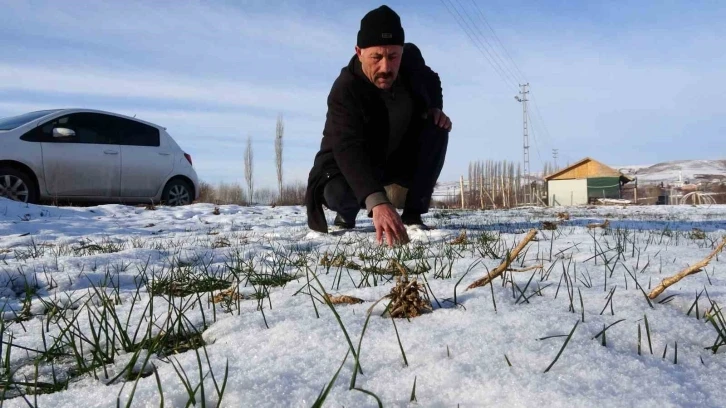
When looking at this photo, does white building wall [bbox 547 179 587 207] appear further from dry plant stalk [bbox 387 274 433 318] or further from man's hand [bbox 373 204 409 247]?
dry plant stalk [bbox 387 274 433 318]

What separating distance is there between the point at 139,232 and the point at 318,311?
4.66 metres

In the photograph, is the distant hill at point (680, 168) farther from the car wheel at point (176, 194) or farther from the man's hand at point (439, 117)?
the man's hand at point (439, 117)

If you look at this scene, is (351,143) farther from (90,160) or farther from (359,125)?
(90,160)

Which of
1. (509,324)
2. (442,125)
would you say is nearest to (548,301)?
(509,324)

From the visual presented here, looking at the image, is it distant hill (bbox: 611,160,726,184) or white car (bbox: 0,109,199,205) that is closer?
white car (bbox: 0,109,199,205)

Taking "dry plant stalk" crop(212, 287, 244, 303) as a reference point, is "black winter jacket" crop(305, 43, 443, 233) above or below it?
above

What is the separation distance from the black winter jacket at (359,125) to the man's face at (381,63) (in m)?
0.10

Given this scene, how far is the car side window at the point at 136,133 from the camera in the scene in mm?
8641

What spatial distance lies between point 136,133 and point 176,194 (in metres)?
1.31

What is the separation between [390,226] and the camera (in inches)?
109

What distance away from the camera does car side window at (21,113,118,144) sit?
7766mm

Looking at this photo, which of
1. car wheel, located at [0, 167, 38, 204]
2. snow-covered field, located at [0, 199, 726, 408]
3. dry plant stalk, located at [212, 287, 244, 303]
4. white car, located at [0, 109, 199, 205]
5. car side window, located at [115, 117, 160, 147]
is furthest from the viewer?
car side window, located at [115, 117, 160, 147]

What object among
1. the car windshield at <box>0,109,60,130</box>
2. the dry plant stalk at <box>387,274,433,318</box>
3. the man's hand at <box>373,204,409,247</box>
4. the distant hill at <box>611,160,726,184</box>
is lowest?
the dry plant stalk at <box>387,274,433,318</box>

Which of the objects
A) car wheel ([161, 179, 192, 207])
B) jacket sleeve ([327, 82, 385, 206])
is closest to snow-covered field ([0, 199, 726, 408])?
jacket sleeve ([327, 82, 385, 206])
